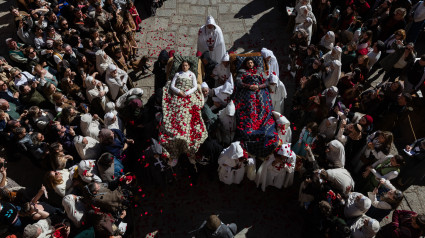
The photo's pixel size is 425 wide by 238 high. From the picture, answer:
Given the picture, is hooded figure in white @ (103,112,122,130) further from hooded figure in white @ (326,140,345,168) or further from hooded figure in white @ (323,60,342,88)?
hooded figure in white @ (323,60,342,88)

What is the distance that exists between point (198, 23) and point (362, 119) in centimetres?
638

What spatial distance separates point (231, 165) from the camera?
5.98 metres

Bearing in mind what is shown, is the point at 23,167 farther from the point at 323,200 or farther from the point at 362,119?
the point at 362,119

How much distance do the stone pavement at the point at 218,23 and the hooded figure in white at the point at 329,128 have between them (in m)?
3.87

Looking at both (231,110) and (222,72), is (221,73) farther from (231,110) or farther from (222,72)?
(231,110)

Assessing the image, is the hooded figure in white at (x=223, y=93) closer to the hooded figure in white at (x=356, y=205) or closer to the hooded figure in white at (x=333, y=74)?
the hooded figure in white at (x=333, y=74)

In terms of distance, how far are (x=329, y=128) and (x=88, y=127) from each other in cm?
482

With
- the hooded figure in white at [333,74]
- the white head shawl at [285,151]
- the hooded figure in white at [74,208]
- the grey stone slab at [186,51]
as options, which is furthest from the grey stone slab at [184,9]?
the hooded figure in white at [74,208]

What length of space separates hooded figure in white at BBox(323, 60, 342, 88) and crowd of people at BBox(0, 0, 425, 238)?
25mm

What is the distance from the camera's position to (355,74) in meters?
6.92

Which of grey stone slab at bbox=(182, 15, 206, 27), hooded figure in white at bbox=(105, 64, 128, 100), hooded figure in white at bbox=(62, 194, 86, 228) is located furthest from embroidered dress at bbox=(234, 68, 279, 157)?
grey stone slab at bbox=(182, 15, 206, 27)

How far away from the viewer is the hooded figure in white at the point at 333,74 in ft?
22.1

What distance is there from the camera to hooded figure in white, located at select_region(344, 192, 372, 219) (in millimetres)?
4953

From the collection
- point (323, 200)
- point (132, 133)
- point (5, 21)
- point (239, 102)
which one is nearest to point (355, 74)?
point (239, 102)
